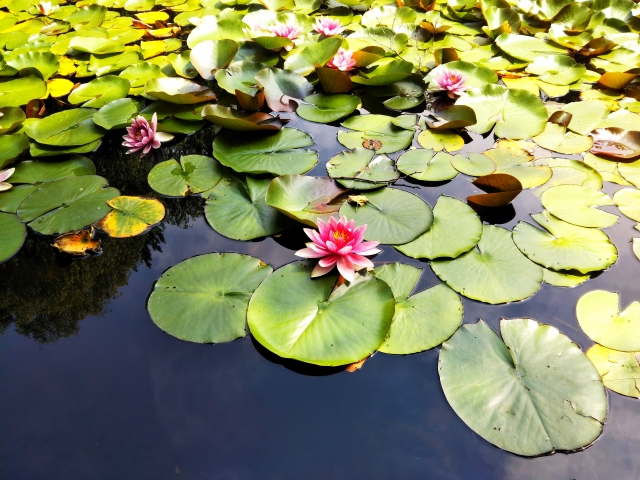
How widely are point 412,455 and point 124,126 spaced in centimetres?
296

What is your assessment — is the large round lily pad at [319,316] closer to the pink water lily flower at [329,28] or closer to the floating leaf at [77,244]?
the floating leaf at [77,244]

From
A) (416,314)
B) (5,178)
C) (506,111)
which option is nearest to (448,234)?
(416,314)

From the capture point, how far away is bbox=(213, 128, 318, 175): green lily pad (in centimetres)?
272

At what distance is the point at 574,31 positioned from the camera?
4379 millimetres

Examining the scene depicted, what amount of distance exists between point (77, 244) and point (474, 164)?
97.5 inches

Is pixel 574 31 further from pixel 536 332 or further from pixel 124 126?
pixel 124 126

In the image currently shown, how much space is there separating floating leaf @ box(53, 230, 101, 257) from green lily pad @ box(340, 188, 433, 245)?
4.64ft

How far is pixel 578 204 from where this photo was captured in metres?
2.47

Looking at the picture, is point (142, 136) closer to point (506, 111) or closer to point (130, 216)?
point (130, 216)

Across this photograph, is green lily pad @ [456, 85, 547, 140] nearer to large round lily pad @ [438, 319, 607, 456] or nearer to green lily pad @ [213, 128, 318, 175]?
green lily pad @ [213, 128, 318, 175]

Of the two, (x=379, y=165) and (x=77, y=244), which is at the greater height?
(x=379, y=165)

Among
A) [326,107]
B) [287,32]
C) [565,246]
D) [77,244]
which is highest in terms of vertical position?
[287,32]

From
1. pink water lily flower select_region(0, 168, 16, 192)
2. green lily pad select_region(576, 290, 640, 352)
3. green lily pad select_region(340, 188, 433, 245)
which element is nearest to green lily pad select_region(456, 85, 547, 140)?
green lily pad select_region(340, 188, 433, 245)

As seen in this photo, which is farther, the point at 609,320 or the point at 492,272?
the point at 492,272
